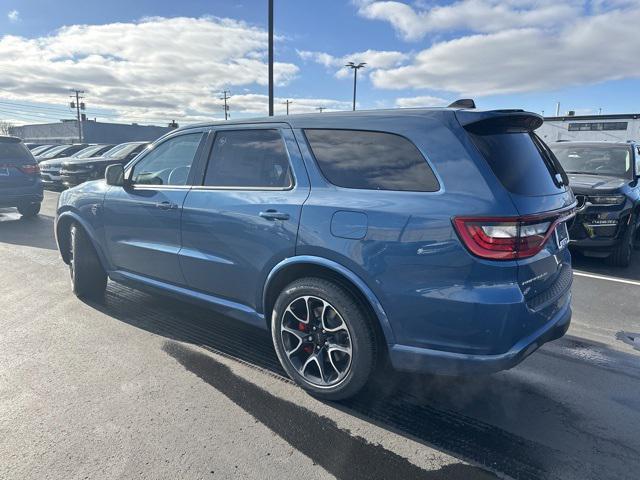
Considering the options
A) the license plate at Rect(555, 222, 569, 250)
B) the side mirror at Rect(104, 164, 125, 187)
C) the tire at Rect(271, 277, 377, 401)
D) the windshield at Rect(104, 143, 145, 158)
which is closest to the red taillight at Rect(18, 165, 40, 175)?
the windshield at Rect(104, 143, 145, 158)

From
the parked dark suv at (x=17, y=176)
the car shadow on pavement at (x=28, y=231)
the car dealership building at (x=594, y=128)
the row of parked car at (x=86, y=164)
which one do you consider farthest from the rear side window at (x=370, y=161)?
the car dealership building at (x=594, y=128)

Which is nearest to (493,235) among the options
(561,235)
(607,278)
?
(561,235)

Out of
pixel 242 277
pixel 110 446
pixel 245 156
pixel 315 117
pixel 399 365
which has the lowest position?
pixel 110 446

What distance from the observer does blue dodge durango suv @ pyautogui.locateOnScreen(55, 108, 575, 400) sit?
2.24m

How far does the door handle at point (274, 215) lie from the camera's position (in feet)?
9.20

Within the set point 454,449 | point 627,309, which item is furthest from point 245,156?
point 627,309

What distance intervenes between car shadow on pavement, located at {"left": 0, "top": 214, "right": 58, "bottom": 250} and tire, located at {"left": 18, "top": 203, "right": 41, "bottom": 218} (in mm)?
121

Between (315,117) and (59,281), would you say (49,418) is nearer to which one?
(315,117)

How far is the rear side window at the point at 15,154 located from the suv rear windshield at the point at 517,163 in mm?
9806

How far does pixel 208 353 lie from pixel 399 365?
164 centimetres

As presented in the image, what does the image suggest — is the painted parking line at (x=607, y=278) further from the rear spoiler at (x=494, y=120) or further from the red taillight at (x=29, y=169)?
the red taillight at (x=29, y=169)

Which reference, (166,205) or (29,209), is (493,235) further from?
(29,209)

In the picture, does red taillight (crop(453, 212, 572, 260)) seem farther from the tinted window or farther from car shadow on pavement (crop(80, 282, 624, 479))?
the tinted window

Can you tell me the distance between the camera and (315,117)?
293 cm
